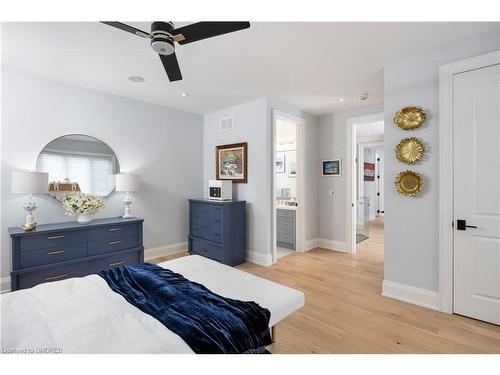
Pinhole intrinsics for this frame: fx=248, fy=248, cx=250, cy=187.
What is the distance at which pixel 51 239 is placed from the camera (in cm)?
282

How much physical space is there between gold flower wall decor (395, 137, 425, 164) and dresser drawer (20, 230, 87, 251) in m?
3.77

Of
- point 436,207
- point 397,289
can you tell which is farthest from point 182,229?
point 436,207

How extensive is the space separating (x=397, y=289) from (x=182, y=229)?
3.51 metres

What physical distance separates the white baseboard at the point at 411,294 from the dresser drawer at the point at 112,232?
10.8ft

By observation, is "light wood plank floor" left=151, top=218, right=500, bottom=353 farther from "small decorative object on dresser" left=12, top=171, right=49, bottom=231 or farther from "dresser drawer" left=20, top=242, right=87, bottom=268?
"small decorative object on dresser" left=12, top=171, right=49, bottom=231

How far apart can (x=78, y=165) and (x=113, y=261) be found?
1417mm

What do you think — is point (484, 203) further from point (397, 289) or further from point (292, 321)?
point (292, 321)

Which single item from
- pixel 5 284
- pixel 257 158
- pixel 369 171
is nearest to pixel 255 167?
pixel 257 158

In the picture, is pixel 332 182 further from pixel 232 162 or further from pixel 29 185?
Answer: pixel 29 185

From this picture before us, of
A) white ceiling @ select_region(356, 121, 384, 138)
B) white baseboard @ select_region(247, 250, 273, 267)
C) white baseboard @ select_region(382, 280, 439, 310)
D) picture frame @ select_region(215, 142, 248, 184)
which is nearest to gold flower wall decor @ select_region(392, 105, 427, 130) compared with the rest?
white baseboard @ select_region(382, 280, 439, 310)

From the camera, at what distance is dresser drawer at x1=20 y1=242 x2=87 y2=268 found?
2672 millimetres

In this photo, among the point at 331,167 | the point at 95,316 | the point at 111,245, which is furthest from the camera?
the point at 331,167

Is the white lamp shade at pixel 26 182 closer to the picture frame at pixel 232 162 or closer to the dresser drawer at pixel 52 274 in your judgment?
the dresser drawer at pixel 52 274
